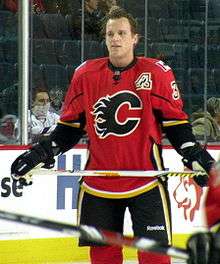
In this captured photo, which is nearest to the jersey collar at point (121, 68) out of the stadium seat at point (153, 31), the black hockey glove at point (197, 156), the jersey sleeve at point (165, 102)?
the jersey sleeve at point (165, 102)

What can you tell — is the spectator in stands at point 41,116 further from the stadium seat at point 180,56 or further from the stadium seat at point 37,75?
the stadium seat at point 180,56

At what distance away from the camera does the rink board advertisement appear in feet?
23.9

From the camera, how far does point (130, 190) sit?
485 centimetres

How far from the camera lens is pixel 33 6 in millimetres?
7898

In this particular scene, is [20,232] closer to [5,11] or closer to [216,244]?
[5,11]

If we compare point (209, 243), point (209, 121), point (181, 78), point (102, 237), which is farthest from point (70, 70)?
point (209, 243)

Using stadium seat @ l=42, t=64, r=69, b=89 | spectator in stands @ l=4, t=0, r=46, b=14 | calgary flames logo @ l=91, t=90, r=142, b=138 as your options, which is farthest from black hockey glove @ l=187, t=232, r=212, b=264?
stadium seat @ l=42, t=64, r=69, b=89

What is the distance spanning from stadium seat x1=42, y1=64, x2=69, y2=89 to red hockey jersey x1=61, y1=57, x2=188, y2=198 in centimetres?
312

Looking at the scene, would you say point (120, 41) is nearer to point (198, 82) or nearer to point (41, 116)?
point (41, 116)

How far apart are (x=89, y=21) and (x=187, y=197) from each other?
1498 millimetres

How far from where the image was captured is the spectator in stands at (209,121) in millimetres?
8430

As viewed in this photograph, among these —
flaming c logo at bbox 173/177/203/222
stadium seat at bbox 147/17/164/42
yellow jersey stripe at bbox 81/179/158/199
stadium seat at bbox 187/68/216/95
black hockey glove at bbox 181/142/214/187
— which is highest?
stadium seat at bbox 147/17/164/42

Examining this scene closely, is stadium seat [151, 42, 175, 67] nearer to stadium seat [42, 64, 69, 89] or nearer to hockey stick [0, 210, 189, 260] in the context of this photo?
stadium seat [42, 64, 69, 89]

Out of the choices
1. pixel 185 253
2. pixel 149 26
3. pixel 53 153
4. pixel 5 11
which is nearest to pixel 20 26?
pixel 5 11
